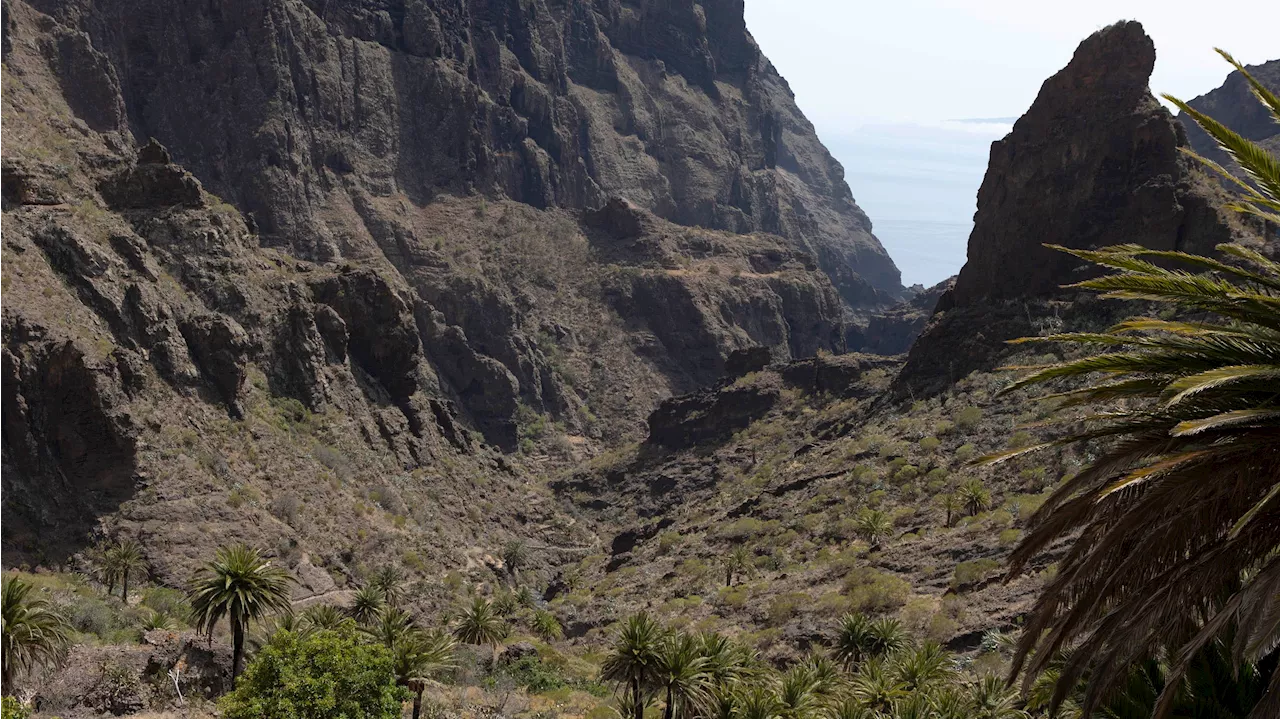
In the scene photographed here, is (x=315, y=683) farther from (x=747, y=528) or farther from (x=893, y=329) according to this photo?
(x=893, y=329)

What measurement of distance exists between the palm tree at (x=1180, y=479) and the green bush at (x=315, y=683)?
22.0 metres

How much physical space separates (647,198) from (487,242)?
61.7m

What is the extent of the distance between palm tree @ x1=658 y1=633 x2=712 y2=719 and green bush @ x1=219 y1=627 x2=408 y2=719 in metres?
8.00

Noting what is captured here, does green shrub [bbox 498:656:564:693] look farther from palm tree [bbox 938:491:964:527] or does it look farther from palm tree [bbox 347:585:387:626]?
palm tree [bbox 938:491:964:527]

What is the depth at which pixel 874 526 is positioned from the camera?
5994 centimetres

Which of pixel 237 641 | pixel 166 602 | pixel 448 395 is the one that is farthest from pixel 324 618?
pixel 448 395

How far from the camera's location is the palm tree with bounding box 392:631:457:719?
34156 millimetres

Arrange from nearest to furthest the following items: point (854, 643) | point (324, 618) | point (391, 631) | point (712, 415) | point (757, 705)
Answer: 1. point (757, 705)
2. point (391, 631)
3. point (854, 643)
4. point (324, 618)
5. point (712, 415)

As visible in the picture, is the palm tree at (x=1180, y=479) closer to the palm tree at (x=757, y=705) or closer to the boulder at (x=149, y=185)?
the palm tree at (x=757, y=705)

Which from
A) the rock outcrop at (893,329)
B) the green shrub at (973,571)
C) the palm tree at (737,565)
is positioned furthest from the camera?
the rock outcrop at (893,329)

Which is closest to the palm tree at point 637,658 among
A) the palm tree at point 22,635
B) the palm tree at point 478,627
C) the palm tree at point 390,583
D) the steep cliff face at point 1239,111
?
the palm tree at point 22,635

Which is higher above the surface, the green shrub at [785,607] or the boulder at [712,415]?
the boulder at [712,415]

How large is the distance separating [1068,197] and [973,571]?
41.0m

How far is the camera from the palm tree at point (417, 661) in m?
34.2
